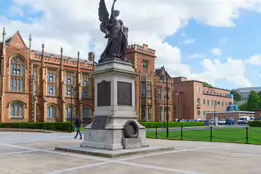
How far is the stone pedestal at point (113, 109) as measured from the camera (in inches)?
539

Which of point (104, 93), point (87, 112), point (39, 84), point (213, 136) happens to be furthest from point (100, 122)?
point (87, 112)

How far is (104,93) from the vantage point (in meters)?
14.8

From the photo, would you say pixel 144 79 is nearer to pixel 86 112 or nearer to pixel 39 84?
pixel 86 112

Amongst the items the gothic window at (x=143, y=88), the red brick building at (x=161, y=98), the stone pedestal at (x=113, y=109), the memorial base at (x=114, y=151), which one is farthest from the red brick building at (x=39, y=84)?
the memorial base at (x=114, y=151)

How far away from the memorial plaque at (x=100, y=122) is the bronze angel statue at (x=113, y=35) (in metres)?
3.09

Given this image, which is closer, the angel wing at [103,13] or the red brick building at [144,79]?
the angel wing at [103,13]

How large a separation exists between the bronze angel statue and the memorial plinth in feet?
2.10

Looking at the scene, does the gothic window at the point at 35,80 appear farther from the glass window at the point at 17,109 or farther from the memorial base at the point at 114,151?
the memorial base at the point at 114,151

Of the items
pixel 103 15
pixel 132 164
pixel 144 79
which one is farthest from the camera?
pixel 144 79

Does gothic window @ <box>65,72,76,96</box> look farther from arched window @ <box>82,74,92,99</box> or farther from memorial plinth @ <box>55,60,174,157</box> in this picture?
memorial plinth @ <box>55,60,174,157</box>

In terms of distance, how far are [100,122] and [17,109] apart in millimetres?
38271

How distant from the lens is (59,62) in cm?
5719

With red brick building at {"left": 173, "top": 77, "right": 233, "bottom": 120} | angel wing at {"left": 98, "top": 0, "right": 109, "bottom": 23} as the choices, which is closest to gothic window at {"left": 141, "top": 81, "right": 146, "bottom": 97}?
red brick building at {"left": 173, "top": 77, "right": 233, "bottom": 120}

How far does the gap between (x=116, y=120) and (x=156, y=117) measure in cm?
5403
